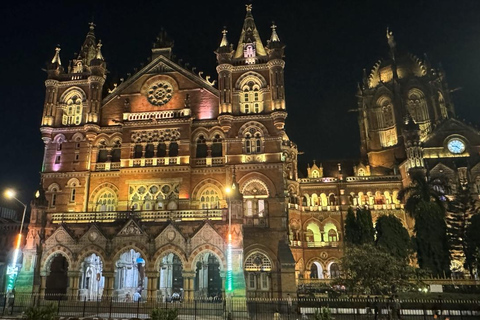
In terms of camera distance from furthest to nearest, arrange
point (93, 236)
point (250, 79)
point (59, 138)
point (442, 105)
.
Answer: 1. point (442, 105)
2. point (59, 138)
3. point (250, 79)
4. point (93, 236)

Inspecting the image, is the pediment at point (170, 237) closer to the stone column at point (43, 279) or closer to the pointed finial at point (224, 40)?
the stone column at point (43, 279)

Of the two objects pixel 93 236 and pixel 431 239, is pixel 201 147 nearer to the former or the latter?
pixel 93 236

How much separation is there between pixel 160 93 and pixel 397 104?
4258cm

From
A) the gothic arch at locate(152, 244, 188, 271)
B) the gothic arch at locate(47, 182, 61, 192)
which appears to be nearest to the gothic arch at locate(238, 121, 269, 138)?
the gothic arch at locate(152, 244, 188, 271)

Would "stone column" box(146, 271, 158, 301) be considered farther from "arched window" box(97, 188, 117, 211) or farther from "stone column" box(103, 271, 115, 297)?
"arched window" box(97, 188, 117, 211)

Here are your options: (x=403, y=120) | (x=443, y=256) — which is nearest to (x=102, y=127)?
(x=443, y=256)

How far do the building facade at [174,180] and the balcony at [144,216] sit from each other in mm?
102

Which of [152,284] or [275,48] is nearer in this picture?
[152,284]

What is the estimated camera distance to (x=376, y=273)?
21.6 m

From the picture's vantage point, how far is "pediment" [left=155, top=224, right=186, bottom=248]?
31.2 meters

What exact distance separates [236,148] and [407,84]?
Result: 41.5m

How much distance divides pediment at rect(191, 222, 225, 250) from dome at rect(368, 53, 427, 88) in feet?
167

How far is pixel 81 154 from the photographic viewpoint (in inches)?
1663

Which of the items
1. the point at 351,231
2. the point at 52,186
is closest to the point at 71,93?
the point at 52,186
